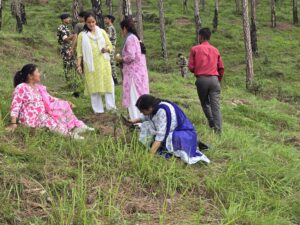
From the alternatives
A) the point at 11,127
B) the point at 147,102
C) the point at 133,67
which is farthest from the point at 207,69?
the point at 11,127

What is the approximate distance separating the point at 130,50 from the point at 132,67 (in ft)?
0.91

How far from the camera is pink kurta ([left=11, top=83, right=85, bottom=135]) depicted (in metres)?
5.37

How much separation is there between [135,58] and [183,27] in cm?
2138

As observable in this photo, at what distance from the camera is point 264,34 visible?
25469 mm

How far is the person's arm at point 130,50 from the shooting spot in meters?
6.28

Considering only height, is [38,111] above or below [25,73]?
below

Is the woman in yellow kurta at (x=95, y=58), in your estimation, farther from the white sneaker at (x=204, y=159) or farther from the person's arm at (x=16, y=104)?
the white sneaker at (x=204, y=159)

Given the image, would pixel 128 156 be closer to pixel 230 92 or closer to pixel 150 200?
pixel 150 200

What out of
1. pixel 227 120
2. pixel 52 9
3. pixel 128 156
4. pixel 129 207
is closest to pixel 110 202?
pixel 129 207

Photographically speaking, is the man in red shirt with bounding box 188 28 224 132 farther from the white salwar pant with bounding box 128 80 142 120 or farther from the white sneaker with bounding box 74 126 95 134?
the white sneaker with bounding box 74 126 95 134

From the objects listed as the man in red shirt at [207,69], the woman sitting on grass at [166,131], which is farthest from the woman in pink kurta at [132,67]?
the woman sitting on grass at [166,131]

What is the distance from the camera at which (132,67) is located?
643 cm

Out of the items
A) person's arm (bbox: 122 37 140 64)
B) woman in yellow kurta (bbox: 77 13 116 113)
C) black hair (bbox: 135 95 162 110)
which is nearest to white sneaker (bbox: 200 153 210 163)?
black hair (bbox: 135 95 162 110)

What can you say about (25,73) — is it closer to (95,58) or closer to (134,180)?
(95,58)
